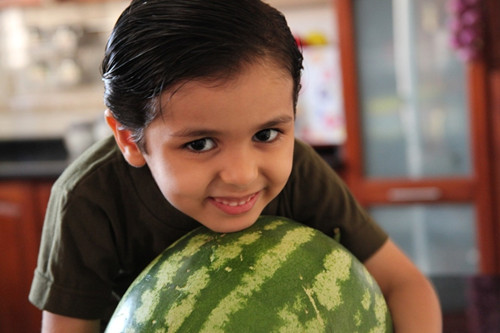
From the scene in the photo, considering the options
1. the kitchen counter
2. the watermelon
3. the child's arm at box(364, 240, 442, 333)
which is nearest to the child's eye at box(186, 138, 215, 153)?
the watermelon

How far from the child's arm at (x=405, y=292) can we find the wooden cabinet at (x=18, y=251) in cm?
257

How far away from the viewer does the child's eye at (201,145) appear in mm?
795

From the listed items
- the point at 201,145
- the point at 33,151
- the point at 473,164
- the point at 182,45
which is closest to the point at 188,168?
the point at 201,145

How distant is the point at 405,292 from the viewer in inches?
40.9

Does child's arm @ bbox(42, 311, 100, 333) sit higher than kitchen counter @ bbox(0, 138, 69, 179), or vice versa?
child's arm @ bbox(42, 311, 100, 333)

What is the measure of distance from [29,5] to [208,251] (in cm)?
343

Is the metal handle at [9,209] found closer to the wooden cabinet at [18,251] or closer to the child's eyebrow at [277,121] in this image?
the wooden cabinet at [18,251]

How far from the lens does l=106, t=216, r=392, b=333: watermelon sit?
77 cm

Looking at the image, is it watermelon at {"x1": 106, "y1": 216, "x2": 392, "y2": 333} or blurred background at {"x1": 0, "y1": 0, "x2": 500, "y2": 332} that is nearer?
watermelon at {"x1": 106, "y1": 216, "x2": 392, "y2": 333}

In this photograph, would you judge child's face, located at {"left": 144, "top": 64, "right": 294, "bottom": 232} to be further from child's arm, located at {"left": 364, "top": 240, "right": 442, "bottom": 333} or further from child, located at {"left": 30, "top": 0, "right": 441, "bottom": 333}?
child's arm, located at {"left": 364, "top": 240, "right": 442, "bottom": 333}

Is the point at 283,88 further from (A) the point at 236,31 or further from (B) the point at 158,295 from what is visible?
(B) the point at 158,295

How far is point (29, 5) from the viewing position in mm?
3898

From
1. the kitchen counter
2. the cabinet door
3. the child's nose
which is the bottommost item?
the cabinet door

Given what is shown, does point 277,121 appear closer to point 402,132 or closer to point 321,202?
point 321,202
